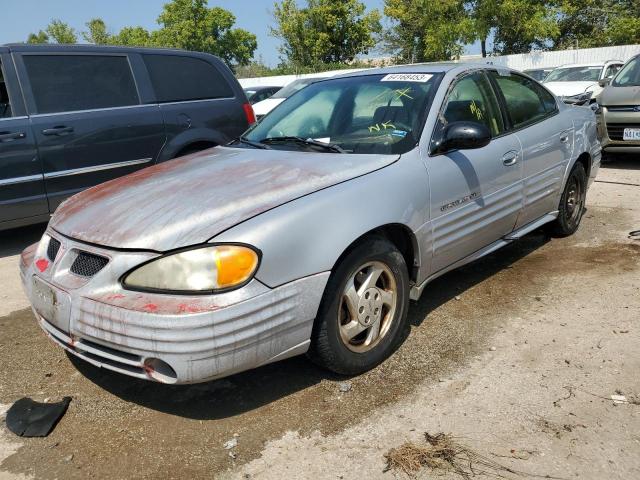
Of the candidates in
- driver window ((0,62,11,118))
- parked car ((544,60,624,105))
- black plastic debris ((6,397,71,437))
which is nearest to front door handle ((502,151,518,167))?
black plastic debris ((6,397,71,437))

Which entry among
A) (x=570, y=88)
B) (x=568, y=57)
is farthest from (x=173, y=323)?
(x=568, y=57)

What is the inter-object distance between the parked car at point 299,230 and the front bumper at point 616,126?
5.09 metres

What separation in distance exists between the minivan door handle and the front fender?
371cm

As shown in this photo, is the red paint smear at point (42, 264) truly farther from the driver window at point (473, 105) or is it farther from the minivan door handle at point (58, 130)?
the minivan door handle at point (58, 130)

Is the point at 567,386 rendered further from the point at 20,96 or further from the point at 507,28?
the point at 507,28

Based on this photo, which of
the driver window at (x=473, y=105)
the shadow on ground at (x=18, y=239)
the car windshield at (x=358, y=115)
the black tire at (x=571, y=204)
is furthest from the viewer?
the shadow on ground at (x=18, y=239)

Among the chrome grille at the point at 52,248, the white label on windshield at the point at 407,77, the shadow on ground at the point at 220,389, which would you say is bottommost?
the shadow on ground at the point at 220,389

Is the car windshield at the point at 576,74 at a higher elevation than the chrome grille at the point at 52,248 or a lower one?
lower

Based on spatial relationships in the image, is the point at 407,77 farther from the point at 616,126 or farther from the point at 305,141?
the point at 616,126

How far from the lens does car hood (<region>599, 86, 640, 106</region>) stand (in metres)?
8.42

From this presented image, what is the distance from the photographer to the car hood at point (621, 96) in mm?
8422

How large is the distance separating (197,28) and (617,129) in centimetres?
4110

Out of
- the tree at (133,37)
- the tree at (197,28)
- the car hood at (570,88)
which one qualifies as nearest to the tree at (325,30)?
the tree at (197,28)

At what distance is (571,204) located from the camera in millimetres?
5230
